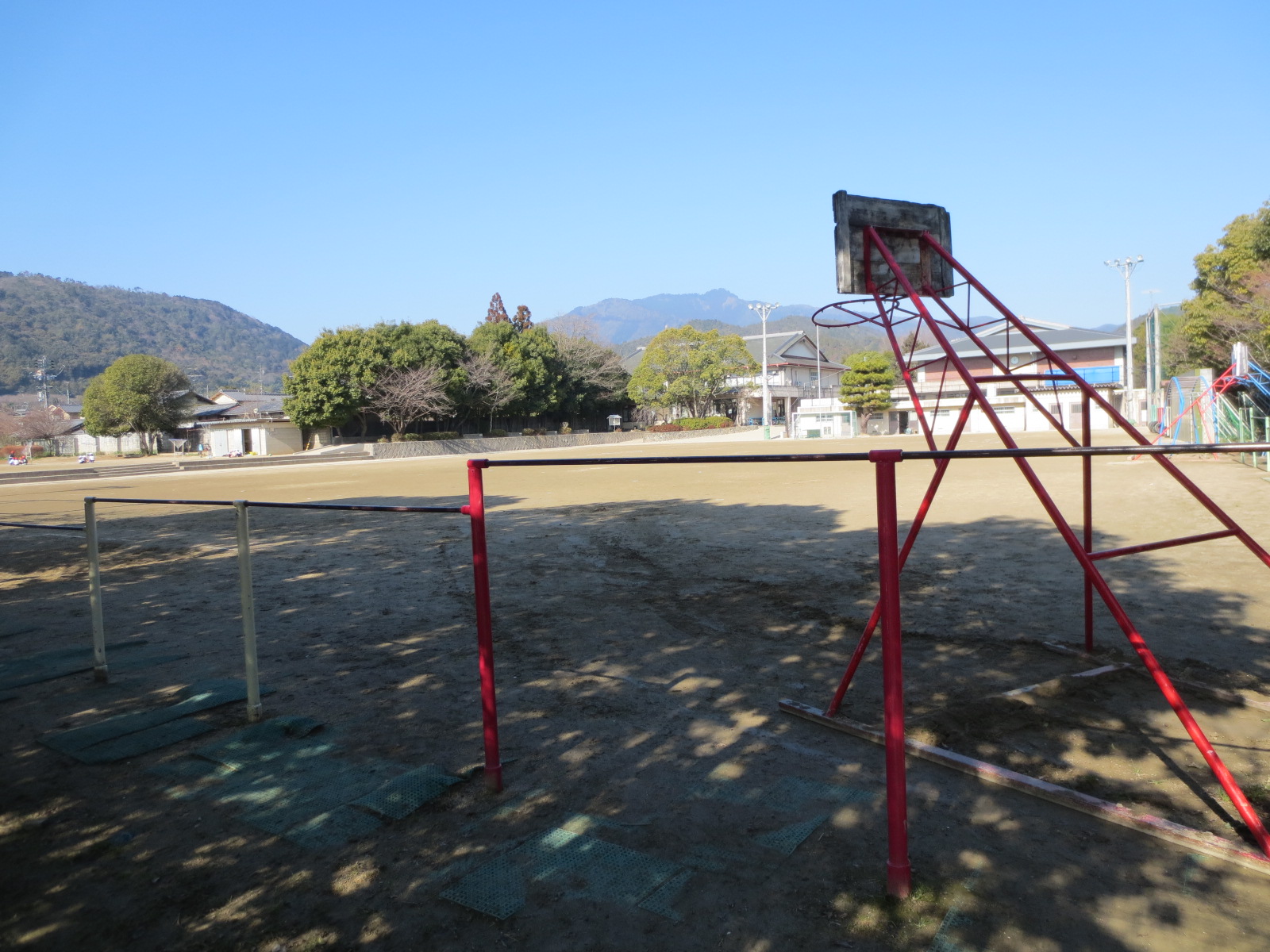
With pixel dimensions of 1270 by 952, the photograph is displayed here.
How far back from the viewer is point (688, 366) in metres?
60.5

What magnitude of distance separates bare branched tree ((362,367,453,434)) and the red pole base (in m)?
45.6

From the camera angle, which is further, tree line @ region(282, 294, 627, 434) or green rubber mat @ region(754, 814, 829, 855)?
tree line @ region(282, 294, 627, 434)

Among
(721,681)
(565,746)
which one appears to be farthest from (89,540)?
(721,681)

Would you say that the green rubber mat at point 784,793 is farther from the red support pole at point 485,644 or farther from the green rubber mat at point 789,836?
the red support pole at point 485,644

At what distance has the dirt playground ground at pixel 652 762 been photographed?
2561 millimetres

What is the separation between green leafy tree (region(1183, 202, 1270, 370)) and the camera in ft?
93.6

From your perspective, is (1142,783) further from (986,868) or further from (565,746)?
(565,746)

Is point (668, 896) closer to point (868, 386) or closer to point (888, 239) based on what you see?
point (888, 239)

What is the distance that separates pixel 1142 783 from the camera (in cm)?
338

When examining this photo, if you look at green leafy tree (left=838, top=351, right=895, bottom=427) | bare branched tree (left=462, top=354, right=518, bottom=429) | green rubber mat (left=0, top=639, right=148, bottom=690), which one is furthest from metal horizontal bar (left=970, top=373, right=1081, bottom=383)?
green leafy tree (left=838, top=351, right=895, bottom=427)

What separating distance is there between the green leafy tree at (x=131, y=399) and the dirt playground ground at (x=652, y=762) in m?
49.4

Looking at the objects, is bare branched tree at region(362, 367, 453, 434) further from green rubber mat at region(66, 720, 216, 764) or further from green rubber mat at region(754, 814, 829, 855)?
green rubber mat at region(754, 814, 829, 855)

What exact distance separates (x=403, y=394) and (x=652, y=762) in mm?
44366

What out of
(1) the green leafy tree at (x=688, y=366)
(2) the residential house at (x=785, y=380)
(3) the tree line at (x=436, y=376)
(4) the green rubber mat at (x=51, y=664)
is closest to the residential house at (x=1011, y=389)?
(2) the residential house at (x=785, y=380)
